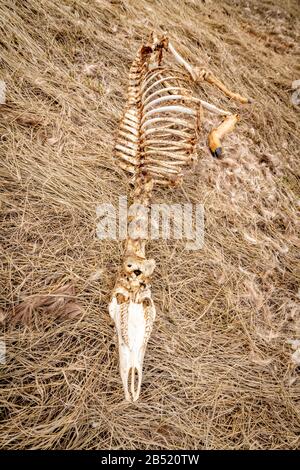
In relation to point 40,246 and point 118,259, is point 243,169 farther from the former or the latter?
point 40,246

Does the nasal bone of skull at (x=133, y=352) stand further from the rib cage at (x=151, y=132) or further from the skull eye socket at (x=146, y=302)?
the rib cage at (x=151, y=132)

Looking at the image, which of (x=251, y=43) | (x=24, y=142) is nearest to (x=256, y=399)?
(x=24, y=142)

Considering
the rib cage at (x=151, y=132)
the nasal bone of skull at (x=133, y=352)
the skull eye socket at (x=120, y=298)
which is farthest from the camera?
the rib cage at (x=151, y=132)

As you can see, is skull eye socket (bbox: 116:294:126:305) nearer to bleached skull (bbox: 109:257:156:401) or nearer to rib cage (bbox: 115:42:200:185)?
bleached skull (bbox: 109:257:156:401)

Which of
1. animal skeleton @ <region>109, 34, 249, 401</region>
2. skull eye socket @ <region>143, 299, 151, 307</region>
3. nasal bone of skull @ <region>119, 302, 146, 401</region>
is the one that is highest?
animal skeleton @ <region>109, 34, 249, 401</region>

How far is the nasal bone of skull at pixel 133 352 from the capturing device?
182 cm

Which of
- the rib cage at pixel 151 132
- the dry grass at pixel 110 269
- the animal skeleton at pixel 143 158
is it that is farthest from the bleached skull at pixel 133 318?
the rib cage at pixel 151 132

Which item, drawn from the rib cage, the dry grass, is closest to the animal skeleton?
the rib cage

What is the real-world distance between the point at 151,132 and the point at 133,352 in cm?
167

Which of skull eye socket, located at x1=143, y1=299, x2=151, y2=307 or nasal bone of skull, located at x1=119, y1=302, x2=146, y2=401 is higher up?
skull eye socket, located at x1=143, y1=299, x2=151, y2=307

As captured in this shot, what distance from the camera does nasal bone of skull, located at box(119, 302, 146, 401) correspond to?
1815 millimetres

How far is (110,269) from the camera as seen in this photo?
2.29 meters

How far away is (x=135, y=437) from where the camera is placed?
70.4 inches

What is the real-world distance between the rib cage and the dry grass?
139mm
